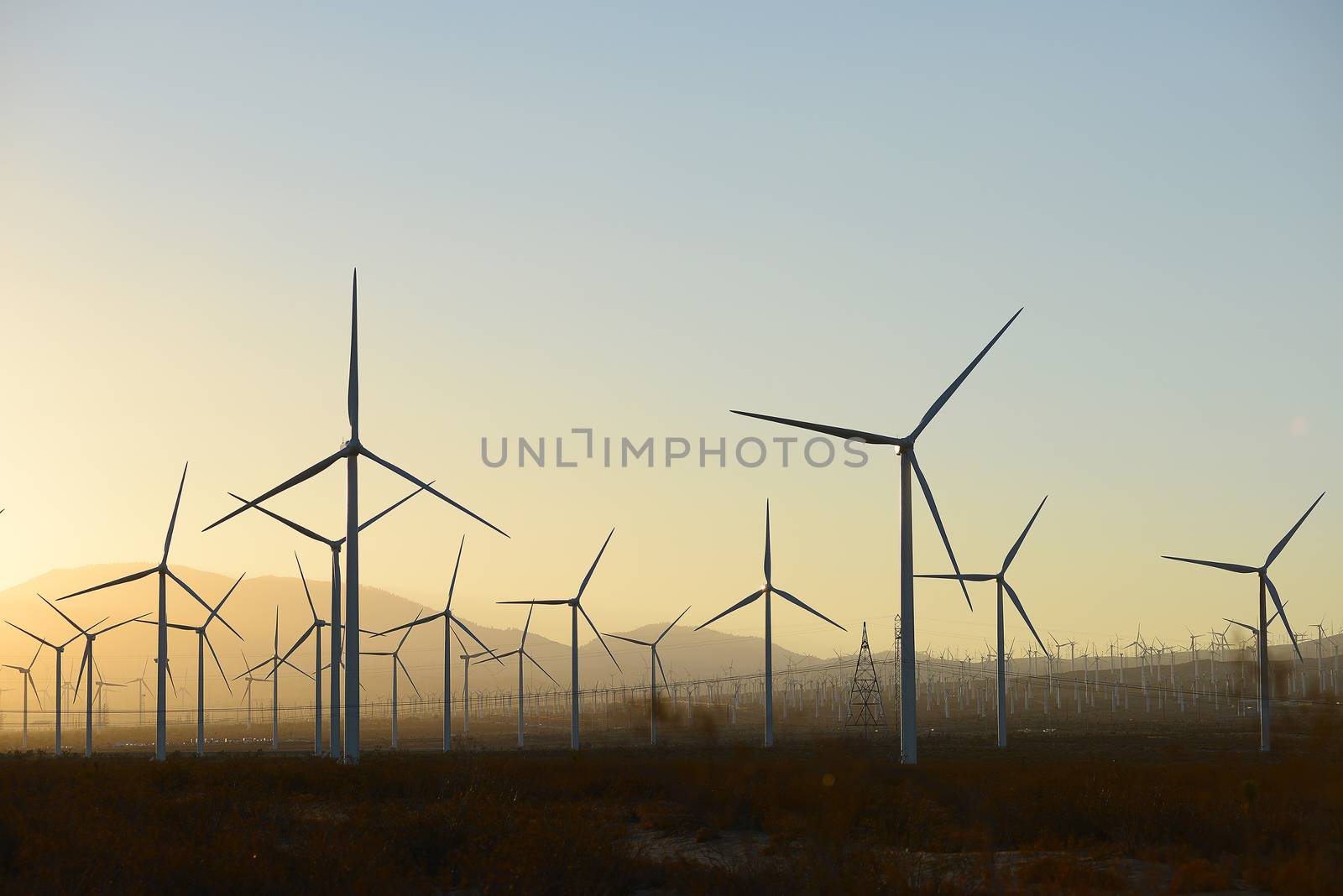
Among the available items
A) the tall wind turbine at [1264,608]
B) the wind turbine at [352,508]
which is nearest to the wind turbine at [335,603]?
the wind turbine at [352,508]

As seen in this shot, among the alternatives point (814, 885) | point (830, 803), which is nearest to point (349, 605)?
point (830, 803)

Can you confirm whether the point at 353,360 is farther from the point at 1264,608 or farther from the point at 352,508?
the point at 1264,608

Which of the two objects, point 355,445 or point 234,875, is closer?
point 234,875

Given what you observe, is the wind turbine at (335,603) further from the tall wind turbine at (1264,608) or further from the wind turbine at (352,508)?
the tall wind turbine at (1264,608)

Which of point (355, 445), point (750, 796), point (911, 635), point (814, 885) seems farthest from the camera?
point (355, 445)

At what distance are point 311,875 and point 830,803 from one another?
15.8 m

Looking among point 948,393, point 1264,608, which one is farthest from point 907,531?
point 1264,608

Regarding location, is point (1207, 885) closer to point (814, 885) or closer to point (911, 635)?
point (814, 885)

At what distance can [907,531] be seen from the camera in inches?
2215

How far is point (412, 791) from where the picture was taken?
41.2 metres

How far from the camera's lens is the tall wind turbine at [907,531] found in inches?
2094

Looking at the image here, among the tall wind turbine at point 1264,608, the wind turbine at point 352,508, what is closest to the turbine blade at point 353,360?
the wind turbine at point 352,508

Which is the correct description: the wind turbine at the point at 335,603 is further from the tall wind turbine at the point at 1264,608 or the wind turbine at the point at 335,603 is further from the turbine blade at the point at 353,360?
the tall wind turbine at the point at 1264,608

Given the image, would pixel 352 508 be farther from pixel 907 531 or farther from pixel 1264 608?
pixel 1264 608
